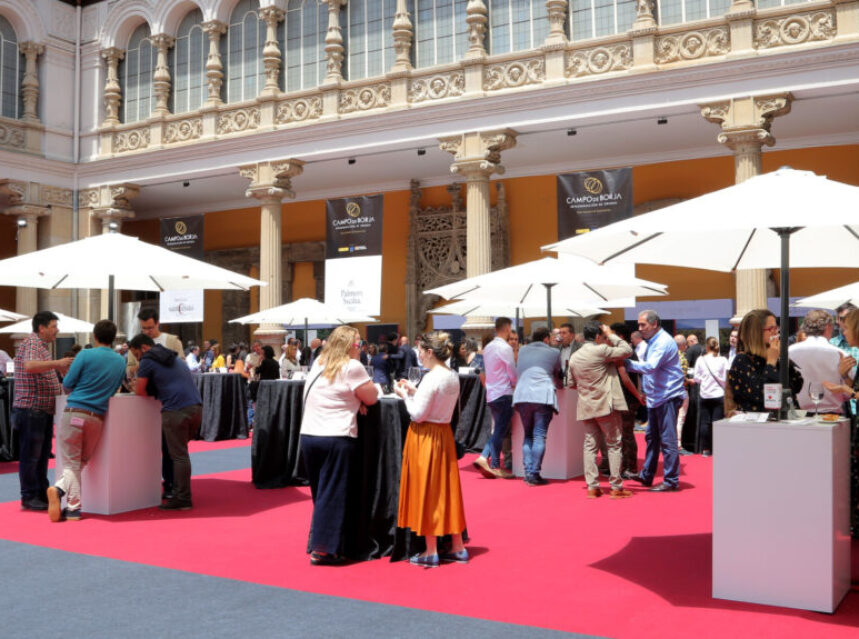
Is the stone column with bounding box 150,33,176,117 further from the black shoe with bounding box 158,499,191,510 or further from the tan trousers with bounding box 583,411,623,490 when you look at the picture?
the tan trousers with bounding box 583,411,623,490

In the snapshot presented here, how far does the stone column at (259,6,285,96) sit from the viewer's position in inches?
768

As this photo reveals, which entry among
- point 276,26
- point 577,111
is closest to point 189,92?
point 276,26

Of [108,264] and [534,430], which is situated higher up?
[108,264]

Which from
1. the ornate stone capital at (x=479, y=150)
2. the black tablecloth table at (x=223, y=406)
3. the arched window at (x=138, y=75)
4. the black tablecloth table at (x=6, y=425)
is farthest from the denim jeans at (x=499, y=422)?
the arched window at (x=138, y=75)

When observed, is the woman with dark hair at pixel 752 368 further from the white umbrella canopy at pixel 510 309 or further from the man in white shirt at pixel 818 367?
the white umbrella canopy at pixel 510 309

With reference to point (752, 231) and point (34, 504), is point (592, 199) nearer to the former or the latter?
point (752, 231)

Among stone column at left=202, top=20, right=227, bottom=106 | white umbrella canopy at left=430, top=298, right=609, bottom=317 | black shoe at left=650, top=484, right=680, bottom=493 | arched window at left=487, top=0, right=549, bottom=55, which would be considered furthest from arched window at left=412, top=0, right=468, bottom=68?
black shoe at left=650, top=484, right=680, bottom=493

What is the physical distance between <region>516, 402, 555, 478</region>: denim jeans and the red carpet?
11.7 inches

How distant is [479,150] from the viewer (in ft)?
55.5

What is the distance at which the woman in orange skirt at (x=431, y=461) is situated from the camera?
5406 millimetres

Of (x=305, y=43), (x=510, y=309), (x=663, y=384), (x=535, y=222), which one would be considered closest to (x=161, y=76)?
(x=305, y=43)

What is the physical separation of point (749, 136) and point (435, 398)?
11.5m

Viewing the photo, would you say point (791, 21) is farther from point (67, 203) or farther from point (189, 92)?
point (67, 203)

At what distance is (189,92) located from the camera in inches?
838
